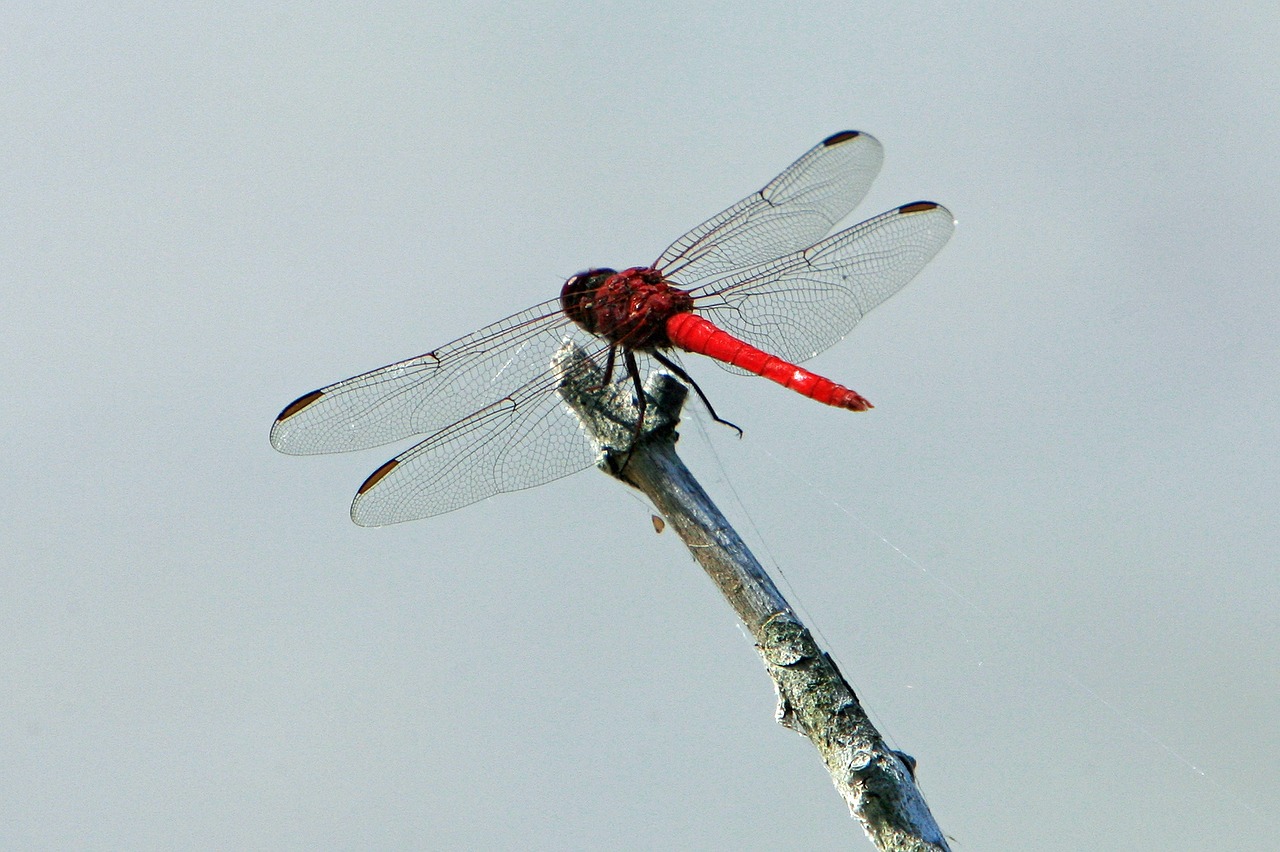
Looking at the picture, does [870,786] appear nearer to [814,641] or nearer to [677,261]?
[814,641]

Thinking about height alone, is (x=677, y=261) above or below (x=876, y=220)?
above

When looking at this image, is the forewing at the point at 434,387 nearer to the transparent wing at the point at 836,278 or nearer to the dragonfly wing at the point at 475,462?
the dragonfly wing at the point at 475,462

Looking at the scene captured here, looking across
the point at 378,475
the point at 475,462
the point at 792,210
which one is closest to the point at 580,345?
the point at 475,462

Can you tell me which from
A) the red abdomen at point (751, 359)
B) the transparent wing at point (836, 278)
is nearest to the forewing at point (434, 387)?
the red abdomen at point (751, 359)

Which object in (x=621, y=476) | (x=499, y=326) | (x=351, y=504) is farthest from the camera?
(x=499, y=326)

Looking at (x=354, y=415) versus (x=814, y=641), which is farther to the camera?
(x=354, y=415)

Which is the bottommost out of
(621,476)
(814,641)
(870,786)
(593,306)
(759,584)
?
(870,786)

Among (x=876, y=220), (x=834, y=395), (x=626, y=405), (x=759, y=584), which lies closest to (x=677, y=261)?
(x=876, y=220)
